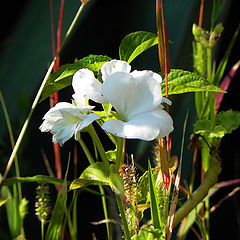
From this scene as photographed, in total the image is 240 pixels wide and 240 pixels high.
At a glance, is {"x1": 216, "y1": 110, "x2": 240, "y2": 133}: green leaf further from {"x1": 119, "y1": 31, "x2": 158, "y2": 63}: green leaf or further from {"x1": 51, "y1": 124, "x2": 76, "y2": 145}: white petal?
{"x1": 51, "y1": 124, "x2": 76, "y2": 145}: white petal

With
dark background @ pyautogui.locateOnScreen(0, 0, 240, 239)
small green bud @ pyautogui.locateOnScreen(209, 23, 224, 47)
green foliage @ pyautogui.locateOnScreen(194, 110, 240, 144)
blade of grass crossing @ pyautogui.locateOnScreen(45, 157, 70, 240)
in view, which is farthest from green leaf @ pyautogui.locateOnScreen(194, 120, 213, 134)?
dark background @ pyautogui.locateOnScreen(0, 0, 240, 239)

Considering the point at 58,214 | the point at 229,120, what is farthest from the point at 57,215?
the point at 229,120

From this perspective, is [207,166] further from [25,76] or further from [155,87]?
[25,76]

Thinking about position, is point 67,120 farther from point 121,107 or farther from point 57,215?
point 57,215

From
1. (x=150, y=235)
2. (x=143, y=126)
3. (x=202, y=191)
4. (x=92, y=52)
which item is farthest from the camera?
(x=92, y=52)

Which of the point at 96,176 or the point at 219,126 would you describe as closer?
the point at 96,176

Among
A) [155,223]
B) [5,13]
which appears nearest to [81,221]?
[5,13]
